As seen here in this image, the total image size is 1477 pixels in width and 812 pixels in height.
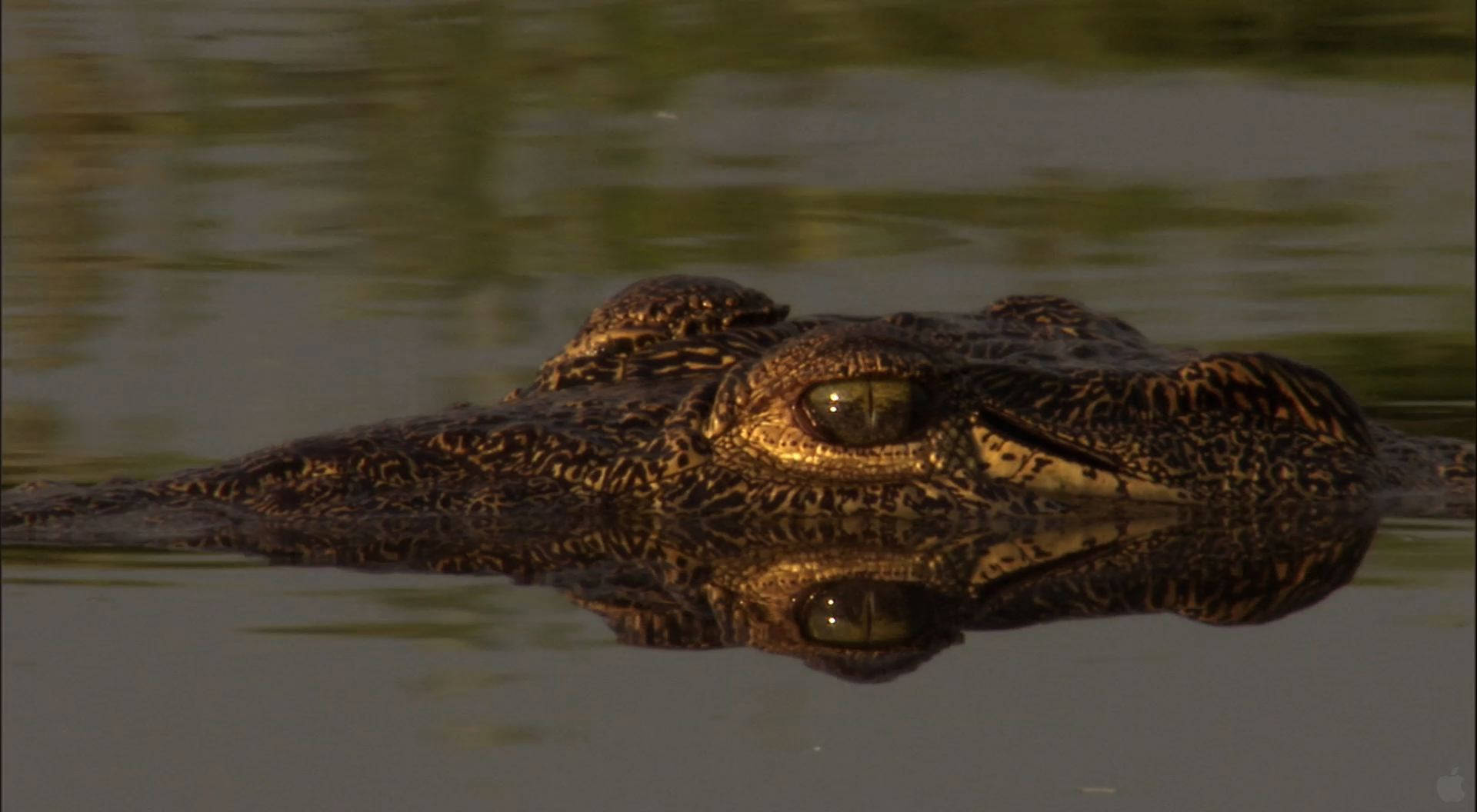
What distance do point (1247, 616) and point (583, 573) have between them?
1.26 meters

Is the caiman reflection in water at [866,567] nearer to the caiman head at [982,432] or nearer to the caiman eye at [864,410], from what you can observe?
the caiman head at [982,432]

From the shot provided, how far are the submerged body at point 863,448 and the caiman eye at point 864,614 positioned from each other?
49 centimetres

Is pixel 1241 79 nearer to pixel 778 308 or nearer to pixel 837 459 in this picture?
pixel 778 308

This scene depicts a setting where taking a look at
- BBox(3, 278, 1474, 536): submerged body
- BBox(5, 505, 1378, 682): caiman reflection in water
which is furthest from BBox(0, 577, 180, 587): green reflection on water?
BBox(3, 278, 1474, 536): submerged body

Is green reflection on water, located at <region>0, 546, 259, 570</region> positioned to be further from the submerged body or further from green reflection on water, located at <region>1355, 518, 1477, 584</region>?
green reflection on water, located at <region>1355, 518, 1477, 584</region>

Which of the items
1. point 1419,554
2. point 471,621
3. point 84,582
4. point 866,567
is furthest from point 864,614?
point 84,582

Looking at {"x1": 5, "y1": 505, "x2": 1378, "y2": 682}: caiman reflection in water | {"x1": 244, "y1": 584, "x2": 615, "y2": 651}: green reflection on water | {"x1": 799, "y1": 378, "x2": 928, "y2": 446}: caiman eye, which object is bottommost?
{"x1": 244, "y1": 584, "x2": 615, "y2": 651}: green reflection on water

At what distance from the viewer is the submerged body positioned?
497 cm

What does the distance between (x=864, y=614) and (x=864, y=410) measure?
0.72 meters

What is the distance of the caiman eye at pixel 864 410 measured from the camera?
4910 millimetres

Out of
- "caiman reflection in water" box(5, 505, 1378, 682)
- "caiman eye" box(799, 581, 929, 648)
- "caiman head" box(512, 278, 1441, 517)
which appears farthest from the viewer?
"caiman head" box(512, 278, 1441, 517)

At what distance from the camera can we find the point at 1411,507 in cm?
517

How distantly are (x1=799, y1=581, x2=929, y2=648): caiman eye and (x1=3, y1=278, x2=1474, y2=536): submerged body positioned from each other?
1.60ft

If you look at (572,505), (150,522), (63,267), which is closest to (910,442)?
(572,505)
